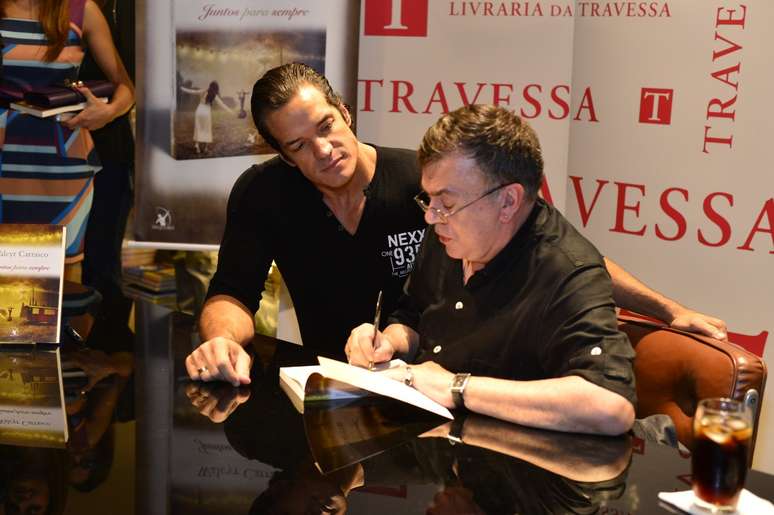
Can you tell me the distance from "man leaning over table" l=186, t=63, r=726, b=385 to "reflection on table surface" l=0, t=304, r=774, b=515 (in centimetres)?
78

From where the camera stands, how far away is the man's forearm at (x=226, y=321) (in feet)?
7.68

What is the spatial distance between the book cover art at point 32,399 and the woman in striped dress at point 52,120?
6.64ft

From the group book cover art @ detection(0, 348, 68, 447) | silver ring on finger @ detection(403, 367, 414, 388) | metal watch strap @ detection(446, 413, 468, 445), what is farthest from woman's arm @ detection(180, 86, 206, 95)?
metal watch strap @ detection(446, 413, 468, 445)

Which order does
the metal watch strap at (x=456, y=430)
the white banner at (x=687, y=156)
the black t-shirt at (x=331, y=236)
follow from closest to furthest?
the metal watch strap at (x=456, y=430) < the black t-shirt at (x=331, y=236) < the white banner at (x=687, y=156)

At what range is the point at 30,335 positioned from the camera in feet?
7.64

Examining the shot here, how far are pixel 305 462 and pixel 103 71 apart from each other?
3.18 metres

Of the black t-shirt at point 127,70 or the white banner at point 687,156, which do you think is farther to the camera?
the black t-shirt at point 127,70

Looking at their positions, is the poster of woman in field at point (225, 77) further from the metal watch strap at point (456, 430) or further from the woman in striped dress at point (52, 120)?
the metal watch strap at point (456, 430)

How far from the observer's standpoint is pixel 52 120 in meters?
4.16

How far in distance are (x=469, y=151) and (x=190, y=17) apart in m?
2.27

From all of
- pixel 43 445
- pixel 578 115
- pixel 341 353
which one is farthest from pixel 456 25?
pixel 43 445

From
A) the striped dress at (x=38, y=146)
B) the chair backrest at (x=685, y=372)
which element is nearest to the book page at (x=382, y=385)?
the chair backrest at (x=685, y=372)

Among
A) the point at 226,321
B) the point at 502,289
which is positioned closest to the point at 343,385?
the point at 502,289

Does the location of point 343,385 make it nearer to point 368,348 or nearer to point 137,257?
point 368,348
